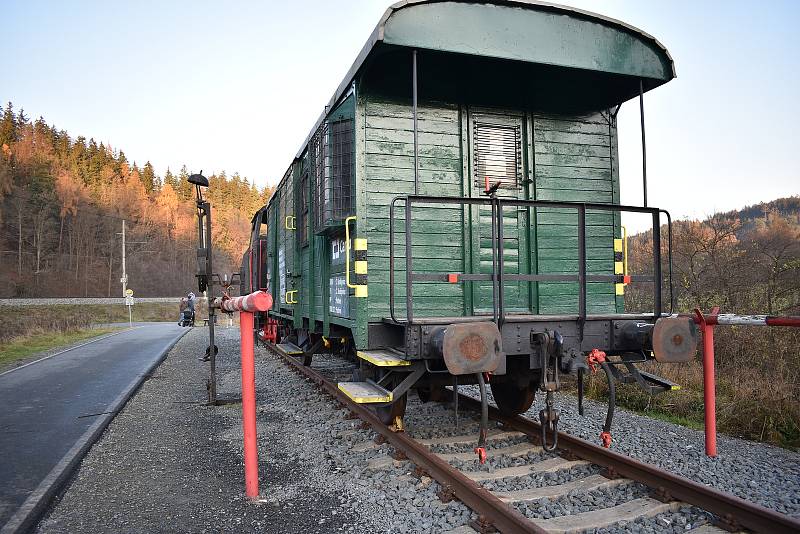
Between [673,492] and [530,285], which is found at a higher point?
[530,285]

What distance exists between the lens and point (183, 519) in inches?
139

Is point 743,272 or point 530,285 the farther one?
point 743,272

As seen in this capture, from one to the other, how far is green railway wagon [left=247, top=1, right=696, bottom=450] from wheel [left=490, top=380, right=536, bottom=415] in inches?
0.7

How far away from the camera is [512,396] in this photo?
568cm

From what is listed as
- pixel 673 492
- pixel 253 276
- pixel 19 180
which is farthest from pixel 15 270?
pixel 673 492

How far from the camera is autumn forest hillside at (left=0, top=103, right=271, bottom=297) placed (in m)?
49.6

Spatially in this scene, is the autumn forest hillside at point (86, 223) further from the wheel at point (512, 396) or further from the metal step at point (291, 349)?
the wheel at point (512, 396)

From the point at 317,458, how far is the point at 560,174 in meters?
3.57

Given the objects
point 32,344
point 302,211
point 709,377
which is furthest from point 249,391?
point 32,344

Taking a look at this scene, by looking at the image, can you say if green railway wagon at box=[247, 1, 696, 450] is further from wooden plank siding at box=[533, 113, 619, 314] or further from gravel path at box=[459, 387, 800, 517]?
gravel path at box=[459, 387, 800, 517]

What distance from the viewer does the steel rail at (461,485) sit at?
298cm

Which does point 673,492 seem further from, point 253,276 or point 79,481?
point 253,276

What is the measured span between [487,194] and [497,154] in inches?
25.7

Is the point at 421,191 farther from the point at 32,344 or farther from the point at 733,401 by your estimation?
the point at 32,344
